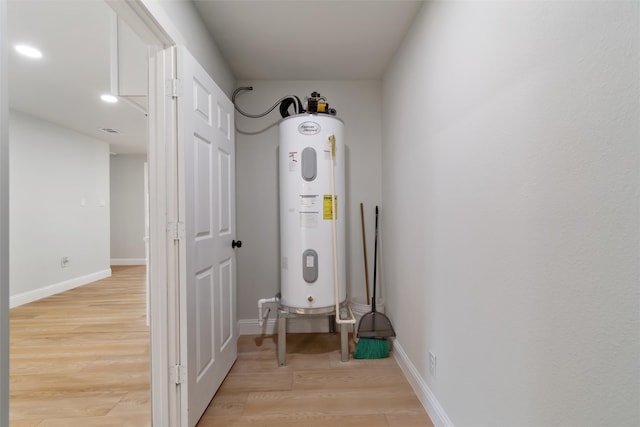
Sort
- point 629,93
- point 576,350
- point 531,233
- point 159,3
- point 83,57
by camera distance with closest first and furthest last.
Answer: point 629,93 < point 576,350 < point 531,233 < point 159,3 < point 83,57

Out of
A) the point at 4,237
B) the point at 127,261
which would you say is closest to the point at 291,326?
the point at 4,237

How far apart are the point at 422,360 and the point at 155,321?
1515 mm

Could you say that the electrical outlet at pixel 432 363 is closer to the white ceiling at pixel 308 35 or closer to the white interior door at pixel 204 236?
the white interior door at pixel 204 236

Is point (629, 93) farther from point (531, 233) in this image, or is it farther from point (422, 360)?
point (422, 360)

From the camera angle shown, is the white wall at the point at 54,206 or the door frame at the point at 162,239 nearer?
the door frame at the point at 162,239

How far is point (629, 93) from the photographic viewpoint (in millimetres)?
625

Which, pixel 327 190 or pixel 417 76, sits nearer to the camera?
pixel 417 76

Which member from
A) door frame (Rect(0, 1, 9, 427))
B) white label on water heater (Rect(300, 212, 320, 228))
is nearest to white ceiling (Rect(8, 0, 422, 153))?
white label on water heater (Rect(300, 212, 320, 228))

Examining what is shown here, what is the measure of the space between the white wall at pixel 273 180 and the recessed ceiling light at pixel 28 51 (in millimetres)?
1685

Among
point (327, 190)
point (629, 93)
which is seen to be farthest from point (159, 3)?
point (629, 93)

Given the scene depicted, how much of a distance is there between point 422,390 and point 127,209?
22.4 feet

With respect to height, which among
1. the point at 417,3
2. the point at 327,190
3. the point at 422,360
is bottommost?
the point at 422,360

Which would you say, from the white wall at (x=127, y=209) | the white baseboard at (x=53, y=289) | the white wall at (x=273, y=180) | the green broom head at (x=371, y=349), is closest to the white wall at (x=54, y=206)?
the white baseboard at (x=53, y=289)

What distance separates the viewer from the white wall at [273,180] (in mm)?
2744
